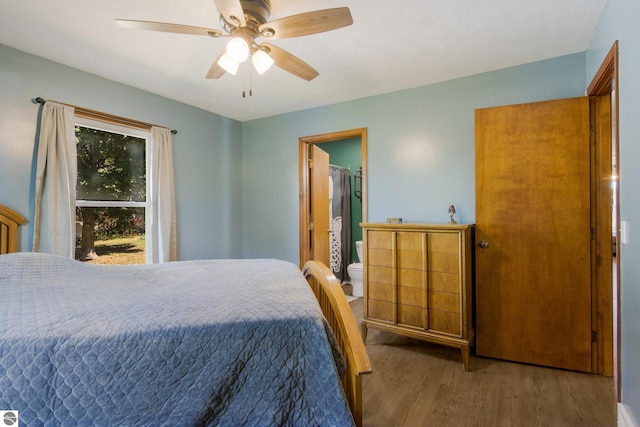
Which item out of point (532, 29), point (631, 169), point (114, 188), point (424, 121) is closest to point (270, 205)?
point (114, 188)

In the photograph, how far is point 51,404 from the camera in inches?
31.4

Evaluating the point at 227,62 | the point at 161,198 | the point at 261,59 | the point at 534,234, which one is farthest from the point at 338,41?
the point at 161,198

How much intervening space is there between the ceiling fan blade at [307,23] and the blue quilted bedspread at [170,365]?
1315mm

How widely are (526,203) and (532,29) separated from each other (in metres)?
1.21

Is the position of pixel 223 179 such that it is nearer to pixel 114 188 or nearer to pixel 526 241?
pixel 114 188

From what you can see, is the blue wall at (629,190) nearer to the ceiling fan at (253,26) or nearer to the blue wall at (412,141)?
the blue wall at (412,141)

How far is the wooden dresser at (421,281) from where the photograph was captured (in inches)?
89.4

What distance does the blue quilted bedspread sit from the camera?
0.80m

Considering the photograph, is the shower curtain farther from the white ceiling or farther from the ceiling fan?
the ceiling fan

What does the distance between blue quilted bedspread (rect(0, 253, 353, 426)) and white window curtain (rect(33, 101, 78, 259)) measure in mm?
1671

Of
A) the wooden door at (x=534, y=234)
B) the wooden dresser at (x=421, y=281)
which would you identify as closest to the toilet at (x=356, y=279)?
the wooden dresser at (x=421, y=281)

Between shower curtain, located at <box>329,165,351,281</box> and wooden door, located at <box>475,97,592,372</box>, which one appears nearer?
wooden door, located at <box>475,97,592,372</box>

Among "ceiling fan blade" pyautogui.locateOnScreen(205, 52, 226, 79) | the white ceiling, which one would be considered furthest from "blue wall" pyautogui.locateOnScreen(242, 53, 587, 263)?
"ceiling fan blade" pyautogui.locateOnScreen(205, 52, 226, 79)

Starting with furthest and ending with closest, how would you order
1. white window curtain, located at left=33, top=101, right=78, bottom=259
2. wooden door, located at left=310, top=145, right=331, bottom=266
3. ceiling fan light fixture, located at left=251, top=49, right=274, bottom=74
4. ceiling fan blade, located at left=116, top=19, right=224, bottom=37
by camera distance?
wooden door, located at left=310, top=145, right=331, bottom=266 < white window curtain, located at left=33, top=101, right=78, bottom=259 < ceiling fan light fixture, located at left=251, top=49, right=274, bottom=74 < ceiling fan blade, located at left=116, top=19, right=224, bottom=37
